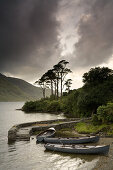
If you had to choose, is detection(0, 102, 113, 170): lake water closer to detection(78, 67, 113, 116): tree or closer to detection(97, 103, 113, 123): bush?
detection(97, 103, 113, 123): bush

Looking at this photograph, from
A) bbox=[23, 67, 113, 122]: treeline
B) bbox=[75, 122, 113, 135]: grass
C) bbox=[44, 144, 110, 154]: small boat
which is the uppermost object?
bbox=[23, 67, 113, 122]: treeline

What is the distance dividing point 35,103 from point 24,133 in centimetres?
6505

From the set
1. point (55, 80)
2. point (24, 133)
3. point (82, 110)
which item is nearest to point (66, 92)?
point (55, 80)

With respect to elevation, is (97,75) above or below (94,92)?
above

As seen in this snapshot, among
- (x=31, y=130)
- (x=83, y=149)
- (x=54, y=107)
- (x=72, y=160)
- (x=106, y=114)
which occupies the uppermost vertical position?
(x=54, y=107)

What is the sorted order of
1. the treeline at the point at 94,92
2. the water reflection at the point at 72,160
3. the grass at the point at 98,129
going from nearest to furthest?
the water reflection at the point at 72,160 < the grass at the point at 98,129 < the treeline at the point at 94,92

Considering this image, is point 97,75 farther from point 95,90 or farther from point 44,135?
point 44,135

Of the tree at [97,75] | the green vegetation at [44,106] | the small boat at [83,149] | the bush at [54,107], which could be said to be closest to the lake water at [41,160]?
the small boat at [83,149]

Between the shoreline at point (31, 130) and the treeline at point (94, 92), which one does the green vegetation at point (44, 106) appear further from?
the shoreline at point (31, 130)

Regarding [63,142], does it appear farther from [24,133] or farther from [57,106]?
[57,106]

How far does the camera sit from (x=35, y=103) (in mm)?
95438

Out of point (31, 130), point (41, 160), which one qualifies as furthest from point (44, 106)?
point (41, 160)

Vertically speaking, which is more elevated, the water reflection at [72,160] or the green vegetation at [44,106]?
the green vegetation at [44,106]

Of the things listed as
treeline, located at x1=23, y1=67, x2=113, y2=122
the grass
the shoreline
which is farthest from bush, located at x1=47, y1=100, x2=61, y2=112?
the grass
